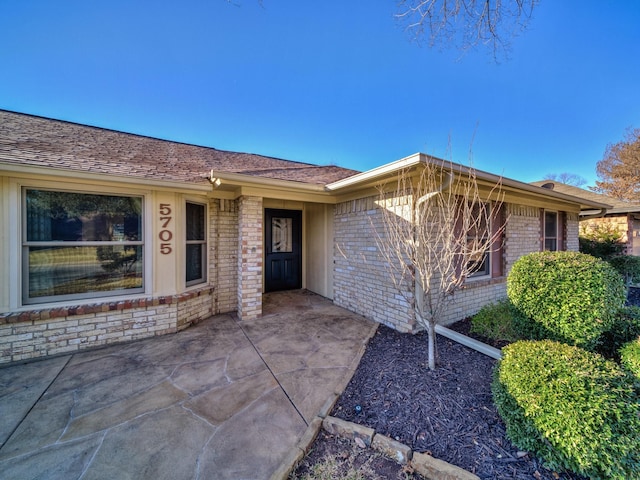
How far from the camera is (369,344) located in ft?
12.0

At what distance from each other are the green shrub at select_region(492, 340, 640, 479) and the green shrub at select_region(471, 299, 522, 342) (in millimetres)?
1572

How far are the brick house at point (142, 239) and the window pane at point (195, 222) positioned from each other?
0.06 feet

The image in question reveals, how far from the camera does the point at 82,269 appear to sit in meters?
3.58

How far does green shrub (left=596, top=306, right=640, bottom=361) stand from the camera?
9.01 ft

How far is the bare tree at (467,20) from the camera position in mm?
2607

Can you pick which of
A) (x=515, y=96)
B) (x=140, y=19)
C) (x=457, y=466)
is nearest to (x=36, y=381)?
(x=457, y=466)

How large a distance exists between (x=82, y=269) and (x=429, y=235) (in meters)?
4.82

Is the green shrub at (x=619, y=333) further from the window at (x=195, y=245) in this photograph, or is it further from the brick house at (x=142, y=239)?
the window at (x=195, y=245)

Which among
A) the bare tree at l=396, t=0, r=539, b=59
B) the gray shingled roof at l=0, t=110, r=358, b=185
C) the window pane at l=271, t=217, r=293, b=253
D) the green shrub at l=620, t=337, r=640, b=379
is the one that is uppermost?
the bare tree at l=396, t=0, r=539, b=59

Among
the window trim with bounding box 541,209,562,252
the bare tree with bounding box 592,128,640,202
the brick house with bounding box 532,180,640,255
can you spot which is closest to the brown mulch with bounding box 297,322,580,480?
the window trim with bounding box 541,209,562,252

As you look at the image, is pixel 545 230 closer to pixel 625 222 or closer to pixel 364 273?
pixel 625 222

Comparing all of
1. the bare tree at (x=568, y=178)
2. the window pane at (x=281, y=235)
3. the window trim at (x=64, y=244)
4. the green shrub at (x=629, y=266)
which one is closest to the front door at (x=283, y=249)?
the window pane at (x=281, y=235)

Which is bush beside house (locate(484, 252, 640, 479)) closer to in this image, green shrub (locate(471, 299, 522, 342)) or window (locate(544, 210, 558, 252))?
green shrub (locate(471, 299, 522, 342))

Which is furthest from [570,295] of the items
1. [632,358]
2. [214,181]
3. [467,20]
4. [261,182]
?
[214,181]
